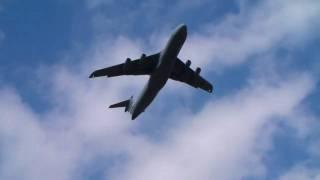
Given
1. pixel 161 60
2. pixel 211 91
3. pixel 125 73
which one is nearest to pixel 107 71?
pixel 125 73

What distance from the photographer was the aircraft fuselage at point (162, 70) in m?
52.0

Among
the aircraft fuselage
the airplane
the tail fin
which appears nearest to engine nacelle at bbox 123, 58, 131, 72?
the airplane

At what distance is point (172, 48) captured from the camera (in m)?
52.6

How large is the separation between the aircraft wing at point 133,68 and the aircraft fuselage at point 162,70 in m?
2.25

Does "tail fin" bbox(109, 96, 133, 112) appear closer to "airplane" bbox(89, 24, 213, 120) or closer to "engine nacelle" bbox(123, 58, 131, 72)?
"airplane" bbox(89, 24, 213, 120)

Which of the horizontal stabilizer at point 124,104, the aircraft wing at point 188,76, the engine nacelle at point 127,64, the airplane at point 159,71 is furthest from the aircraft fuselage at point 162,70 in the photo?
the horizontal stabilizer at point 124,104

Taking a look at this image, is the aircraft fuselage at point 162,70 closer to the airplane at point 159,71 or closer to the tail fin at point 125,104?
the airplane at point 159,71

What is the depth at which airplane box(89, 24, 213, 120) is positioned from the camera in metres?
52.6

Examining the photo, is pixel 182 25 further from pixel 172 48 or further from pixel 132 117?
pixel 132 117

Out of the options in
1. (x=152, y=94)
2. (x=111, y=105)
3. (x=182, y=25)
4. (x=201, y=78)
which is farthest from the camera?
(x=111, y=105)

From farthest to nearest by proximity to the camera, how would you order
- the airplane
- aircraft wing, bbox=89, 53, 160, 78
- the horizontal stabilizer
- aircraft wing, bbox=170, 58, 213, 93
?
the horizontal stabilizer → aircraft wing, bbox=170, 58, 213, 93 → aircraft wing, bbox=89, 53, 160, 78 → the airplane

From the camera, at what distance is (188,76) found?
59.6 m

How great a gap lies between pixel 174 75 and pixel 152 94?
14.7ft

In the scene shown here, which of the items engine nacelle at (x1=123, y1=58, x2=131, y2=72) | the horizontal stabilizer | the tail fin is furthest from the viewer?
the horizontal stabilizer
